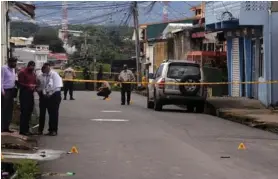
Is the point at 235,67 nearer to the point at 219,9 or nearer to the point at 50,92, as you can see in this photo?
the point at 219,9

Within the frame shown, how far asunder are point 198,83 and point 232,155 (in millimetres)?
10982

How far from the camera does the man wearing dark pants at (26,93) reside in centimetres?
1420

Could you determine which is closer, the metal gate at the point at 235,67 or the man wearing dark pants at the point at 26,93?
the man wearing dark pants at the point at 26,93

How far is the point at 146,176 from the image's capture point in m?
9.35

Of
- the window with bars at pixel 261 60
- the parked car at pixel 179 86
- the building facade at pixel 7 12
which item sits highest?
the building facade at pixel 7 12

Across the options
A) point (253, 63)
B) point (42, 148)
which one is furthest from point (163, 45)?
point (42, 148)

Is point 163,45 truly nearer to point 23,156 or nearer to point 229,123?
point 229,123

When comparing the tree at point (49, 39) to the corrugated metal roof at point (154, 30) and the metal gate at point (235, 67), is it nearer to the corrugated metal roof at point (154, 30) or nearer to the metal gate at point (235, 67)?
the corrugated metal roof at point (154, 30)

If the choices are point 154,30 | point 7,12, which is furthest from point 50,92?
point 154,30

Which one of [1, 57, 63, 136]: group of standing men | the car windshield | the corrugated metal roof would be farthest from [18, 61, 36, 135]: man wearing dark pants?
the corrugated metal roof

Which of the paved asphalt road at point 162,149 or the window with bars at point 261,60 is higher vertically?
the window with bars at point 261,60

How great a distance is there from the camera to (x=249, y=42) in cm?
2809

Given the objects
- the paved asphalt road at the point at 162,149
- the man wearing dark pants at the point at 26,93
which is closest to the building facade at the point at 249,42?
the paved asphalt road at the point at 162,149

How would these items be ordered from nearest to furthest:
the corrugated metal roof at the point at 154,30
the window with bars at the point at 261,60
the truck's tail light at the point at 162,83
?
the truck's tail light at the point at 162,83
the window with bars at the point at 261,60
the corrugated metal roof at the point at 154,30
